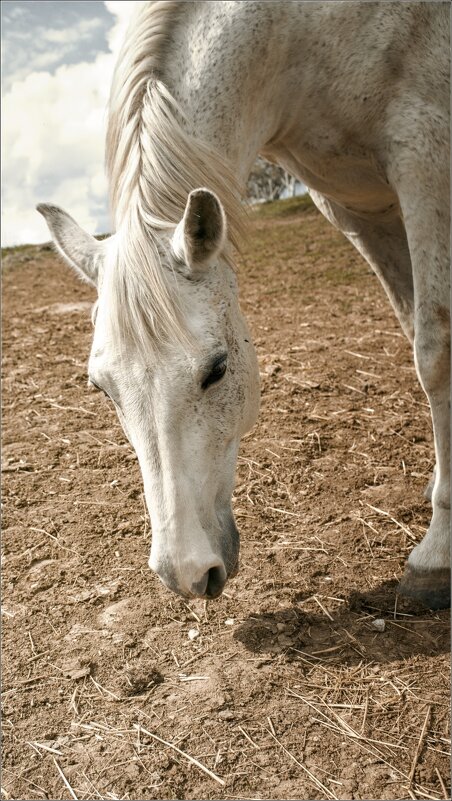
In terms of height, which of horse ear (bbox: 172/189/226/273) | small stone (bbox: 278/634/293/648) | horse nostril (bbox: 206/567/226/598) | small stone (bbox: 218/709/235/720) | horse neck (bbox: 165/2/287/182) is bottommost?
small stone (bbox: 218/709/235/720)

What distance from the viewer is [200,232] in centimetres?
217

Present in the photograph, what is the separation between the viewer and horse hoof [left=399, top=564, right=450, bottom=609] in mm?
2777

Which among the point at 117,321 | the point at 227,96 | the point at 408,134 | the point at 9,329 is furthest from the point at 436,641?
the point at 9,329

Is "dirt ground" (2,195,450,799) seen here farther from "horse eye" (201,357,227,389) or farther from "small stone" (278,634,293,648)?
"horse eye" (201,357,227,389)

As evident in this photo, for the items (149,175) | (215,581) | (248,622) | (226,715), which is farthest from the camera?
(248,622)

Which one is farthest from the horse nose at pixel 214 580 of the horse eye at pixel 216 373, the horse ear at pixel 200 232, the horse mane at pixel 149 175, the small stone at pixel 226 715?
the horse ear at pixel 200 232

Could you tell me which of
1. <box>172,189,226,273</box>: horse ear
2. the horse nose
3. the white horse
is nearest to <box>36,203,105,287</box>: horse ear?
the white horse

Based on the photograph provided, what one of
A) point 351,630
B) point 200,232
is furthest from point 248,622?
point 200,232

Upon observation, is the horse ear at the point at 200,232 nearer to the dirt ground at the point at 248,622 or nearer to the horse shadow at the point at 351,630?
the dirt ground at the point at 248,622

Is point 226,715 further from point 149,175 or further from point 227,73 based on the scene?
point 227,73

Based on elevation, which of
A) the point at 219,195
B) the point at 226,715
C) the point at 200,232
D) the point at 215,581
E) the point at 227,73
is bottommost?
the point at 226,715

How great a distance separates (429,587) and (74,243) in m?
1.93

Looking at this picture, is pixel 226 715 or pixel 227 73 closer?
pixel 226 715

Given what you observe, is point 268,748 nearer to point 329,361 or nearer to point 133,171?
point 133,171
